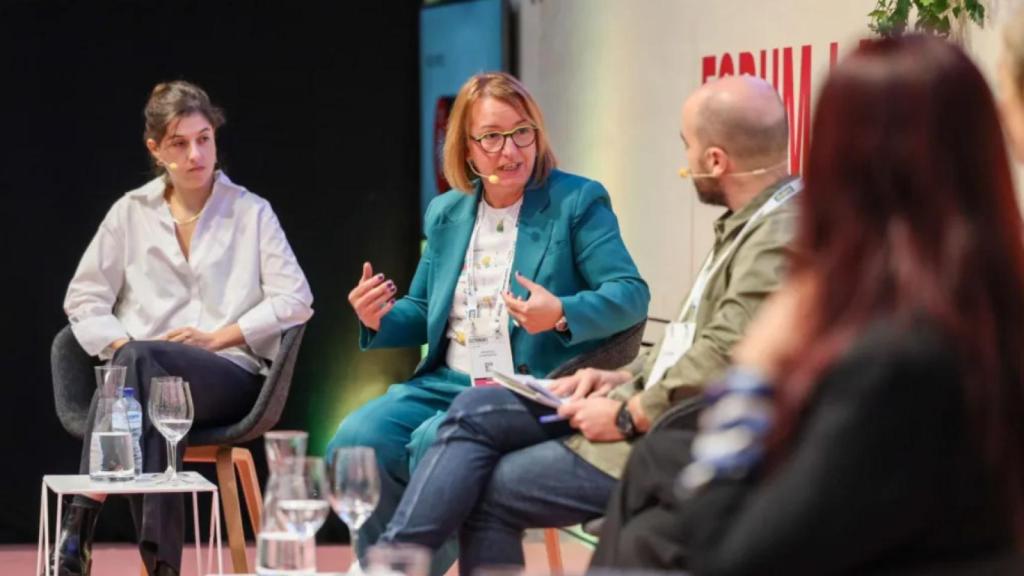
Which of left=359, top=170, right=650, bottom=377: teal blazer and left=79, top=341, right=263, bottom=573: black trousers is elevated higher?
left=359, top=170, right=650, bottom=377: teal blazer

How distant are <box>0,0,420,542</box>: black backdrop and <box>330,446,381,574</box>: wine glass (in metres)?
3.73

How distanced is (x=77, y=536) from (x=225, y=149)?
2.26m

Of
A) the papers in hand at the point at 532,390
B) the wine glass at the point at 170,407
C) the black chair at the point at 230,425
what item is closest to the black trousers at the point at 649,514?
the papers in hand at the point at 532,390

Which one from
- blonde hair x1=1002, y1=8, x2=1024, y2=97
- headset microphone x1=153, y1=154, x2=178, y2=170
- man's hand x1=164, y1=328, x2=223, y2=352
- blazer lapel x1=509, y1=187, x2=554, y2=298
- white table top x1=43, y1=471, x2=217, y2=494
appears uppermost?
blonde hair x1=1002, y1=8, x2=1024, y2=97

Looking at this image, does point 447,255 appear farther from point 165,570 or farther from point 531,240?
point 165,570

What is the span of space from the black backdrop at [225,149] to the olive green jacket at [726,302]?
339 centimetres

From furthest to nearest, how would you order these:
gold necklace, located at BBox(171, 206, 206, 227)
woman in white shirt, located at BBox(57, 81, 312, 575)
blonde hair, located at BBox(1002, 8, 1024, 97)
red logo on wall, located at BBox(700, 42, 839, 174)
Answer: gold necklace, located at BBox(171, 206, 206, 227) → woman in white shirt, located at BBox(57, 81, 312, 575) → red logo on wall, located at BBox(700, 42, 839, 174) → blonde hair, located at BBox(1002, 8, 1024, 97)

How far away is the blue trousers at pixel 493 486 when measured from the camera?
10.4 feet

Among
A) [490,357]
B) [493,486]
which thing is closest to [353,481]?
[493,486]

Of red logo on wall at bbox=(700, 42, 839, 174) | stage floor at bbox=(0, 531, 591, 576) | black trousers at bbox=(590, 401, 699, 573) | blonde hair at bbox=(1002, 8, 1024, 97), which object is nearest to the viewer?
blonde hair at bbox=(1002, 8, 1024, 97)

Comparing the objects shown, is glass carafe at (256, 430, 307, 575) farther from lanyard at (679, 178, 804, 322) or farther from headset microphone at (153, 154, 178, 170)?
headset microphone at (153, 154, 178, 170)

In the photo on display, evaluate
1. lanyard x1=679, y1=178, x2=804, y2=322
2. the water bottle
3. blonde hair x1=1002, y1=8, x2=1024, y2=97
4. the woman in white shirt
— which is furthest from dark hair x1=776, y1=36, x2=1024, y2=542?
the woman in white shirt

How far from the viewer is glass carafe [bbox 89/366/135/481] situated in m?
4.15

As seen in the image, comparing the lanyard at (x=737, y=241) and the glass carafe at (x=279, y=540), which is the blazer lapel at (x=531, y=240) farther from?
the glass carafe at (x=279, y=540)
